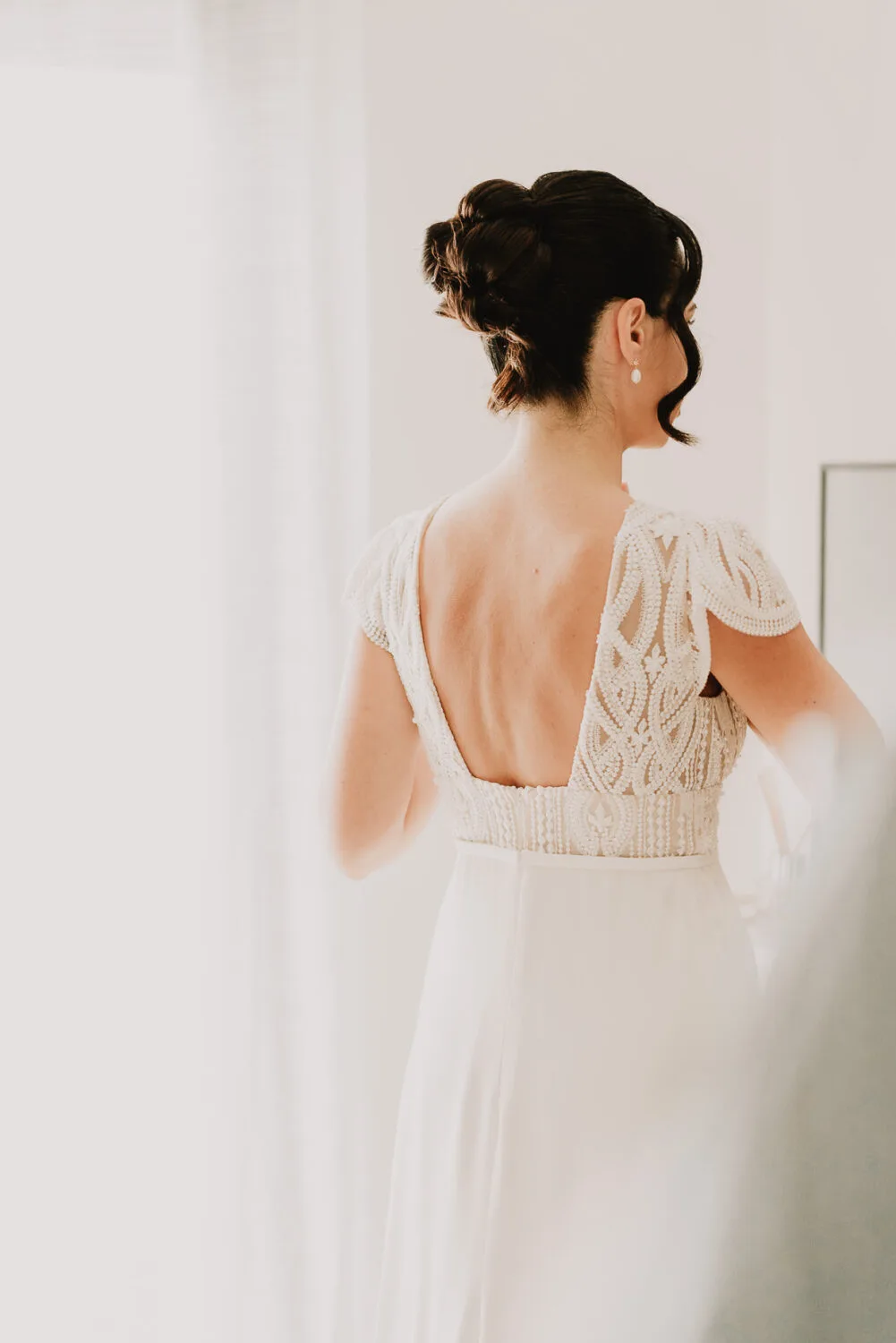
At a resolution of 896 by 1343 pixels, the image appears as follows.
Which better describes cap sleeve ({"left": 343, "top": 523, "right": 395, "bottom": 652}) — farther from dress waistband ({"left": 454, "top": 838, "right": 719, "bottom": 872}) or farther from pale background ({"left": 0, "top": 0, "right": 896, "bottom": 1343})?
pale background ({"left": 0, "top": 0, "right": 896, "bottom": 1343})

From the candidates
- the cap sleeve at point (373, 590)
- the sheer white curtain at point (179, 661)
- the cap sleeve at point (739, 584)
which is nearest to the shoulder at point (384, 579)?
the cap sleeve at point (373, 590)

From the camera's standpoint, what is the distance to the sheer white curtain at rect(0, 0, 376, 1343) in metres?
1.64

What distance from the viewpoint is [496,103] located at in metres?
1.66

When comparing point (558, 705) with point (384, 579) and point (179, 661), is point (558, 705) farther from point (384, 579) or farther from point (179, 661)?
point (179, 661)

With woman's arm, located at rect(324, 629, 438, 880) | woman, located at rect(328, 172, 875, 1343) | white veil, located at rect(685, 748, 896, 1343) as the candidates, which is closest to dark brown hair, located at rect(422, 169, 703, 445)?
woman, located at rect(328, 172, 875, 1343)

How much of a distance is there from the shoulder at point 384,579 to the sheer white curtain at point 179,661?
67 cm

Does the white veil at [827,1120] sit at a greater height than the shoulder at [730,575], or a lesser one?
lesser

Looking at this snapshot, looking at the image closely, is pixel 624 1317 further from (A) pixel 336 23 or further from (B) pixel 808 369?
(A) pixel 336 23

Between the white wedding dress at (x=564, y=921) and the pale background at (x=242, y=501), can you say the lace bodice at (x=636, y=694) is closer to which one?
the white wedding dress at (x=564, y=921)

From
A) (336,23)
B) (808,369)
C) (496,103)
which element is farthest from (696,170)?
(336,23)

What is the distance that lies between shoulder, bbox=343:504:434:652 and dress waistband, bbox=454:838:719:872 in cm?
22

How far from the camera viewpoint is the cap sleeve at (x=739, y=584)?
83cm

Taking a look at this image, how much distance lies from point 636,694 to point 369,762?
0.30m

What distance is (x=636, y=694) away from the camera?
0.90m
